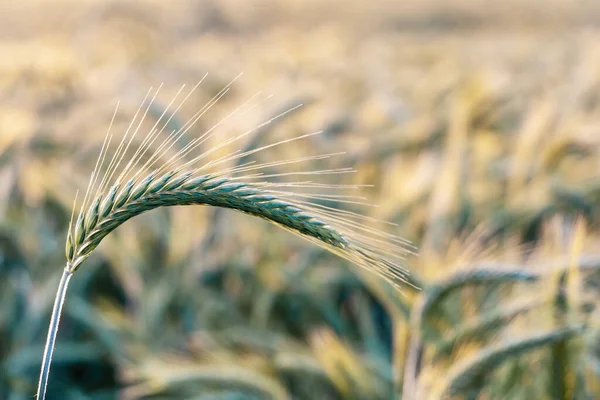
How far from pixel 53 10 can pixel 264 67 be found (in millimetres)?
16245

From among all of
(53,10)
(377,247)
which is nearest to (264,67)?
(377,247)

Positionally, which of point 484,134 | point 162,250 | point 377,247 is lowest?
point 377,247

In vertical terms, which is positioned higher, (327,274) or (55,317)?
(327,274)

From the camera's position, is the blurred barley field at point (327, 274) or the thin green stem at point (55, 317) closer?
the thin green stem at point (55, 317)

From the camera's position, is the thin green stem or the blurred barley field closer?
the thin green stem

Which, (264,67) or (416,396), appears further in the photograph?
(264,67)

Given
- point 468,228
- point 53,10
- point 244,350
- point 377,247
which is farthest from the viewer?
point 53,10

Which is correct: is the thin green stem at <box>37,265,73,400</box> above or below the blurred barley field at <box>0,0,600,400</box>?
below

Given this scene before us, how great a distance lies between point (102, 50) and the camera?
813 cm

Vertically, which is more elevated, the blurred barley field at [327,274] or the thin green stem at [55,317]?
the blurred barley field at [327,274]

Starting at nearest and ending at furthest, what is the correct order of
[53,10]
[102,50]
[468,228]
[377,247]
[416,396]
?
[377,247] → [416,396] → [468,228] → [102,50] → [53,10]

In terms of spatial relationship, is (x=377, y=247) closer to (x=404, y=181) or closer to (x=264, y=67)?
(x=404, y=181)

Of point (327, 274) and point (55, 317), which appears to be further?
point (327, 274)

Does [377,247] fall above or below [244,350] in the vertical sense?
below
